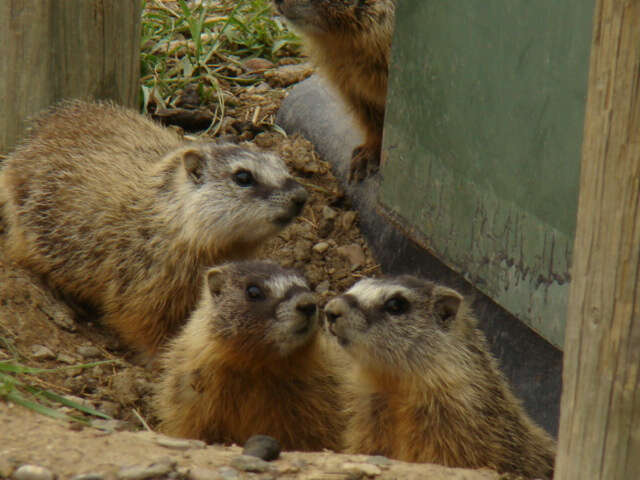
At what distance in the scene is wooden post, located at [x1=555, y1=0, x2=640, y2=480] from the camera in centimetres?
283

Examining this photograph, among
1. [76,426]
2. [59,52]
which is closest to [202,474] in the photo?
[76,426]

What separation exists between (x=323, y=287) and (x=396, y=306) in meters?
2.20

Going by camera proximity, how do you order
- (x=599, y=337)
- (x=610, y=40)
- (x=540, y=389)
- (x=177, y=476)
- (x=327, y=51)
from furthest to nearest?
(x=327, y=51)
(x=540, y=389)
(x=177, y=476)
(x=599, y=337)
(x=610, y=40)

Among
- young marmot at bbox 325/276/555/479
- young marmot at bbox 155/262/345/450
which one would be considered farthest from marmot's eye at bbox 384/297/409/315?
young marmot at bbox 155/262/345/450

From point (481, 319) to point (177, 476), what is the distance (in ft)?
10.9

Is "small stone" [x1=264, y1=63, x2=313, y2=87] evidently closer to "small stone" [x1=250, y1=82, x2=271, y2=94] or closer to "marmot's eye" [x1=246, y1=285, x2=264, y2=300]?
"small stone" [x1=250, y1=82, x2=271, y2=94]

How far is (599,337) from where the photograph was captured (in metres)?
3.02

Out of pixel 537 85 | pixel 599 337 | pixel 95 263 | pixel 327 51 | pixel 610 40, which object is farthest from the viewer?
pixel 327 51

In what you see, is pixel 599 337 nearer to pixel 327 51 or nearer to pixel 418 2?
pixel 418 2

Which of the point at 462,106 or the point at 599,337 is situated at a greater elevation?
the point at 462,106

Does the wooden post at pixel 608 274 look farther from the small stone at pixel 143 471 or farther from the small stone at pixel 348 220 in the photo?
the small stone at pixel 348 220

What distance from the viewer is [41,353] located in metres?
5.66

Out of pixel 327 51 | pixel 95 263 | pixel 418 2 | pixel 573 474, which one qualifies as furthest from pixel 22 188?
pixel 573 474

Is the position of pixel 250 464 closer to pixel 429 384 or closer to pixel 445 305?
pixel 429 384
